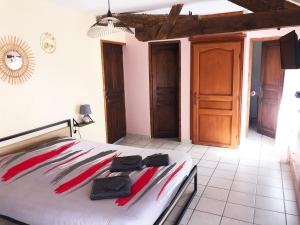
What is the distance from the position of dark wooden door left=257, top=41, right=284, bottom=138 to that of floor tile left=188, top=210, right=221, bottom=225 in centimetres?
319

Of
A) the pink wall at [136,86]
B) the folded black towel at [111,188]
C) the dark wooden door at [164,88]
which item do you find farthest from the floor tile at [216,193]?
the pink wall at [136,86]

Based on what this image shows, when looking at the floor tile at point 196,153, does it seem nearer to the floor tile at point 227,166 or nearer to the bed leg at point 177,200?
the floor tile at point 227,166

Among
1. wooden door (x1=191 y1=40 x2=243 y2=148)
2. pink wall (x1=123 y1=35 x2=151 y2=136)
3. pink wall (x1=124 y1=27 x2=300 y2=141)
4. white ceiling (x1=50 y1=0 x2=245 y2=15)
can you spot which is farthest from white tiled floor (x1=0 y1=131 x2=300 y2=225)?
white ceiling (x1=50 y1=0 x2=245 y2=15)

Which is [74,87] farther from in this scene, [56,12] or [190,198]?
[190,198]

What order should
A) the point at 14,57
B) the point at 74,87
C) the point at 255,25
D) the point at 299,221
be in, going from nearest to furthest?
the point at 299,221, the point at 255,25, the point at 14,57, the point at 74,87

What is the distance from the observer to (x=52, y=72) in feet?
10.5

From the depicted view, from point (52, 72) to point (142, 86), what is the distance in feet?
6.93

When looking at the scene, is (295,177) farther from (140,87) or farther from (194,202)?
(140,87)

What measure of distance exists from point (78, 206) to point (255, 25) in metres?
2.42

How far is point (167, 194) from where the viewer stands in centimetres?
200

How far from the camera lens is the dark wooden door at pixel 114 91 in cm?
446

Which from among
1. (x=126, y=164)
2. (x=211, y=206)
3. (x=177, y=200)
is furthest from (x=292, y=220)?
(x=126, y=164)

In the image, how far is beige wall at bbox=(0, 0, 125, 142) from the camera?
2.68 metres

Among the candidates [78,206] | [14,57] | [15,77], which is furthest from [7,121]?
[78,206]
